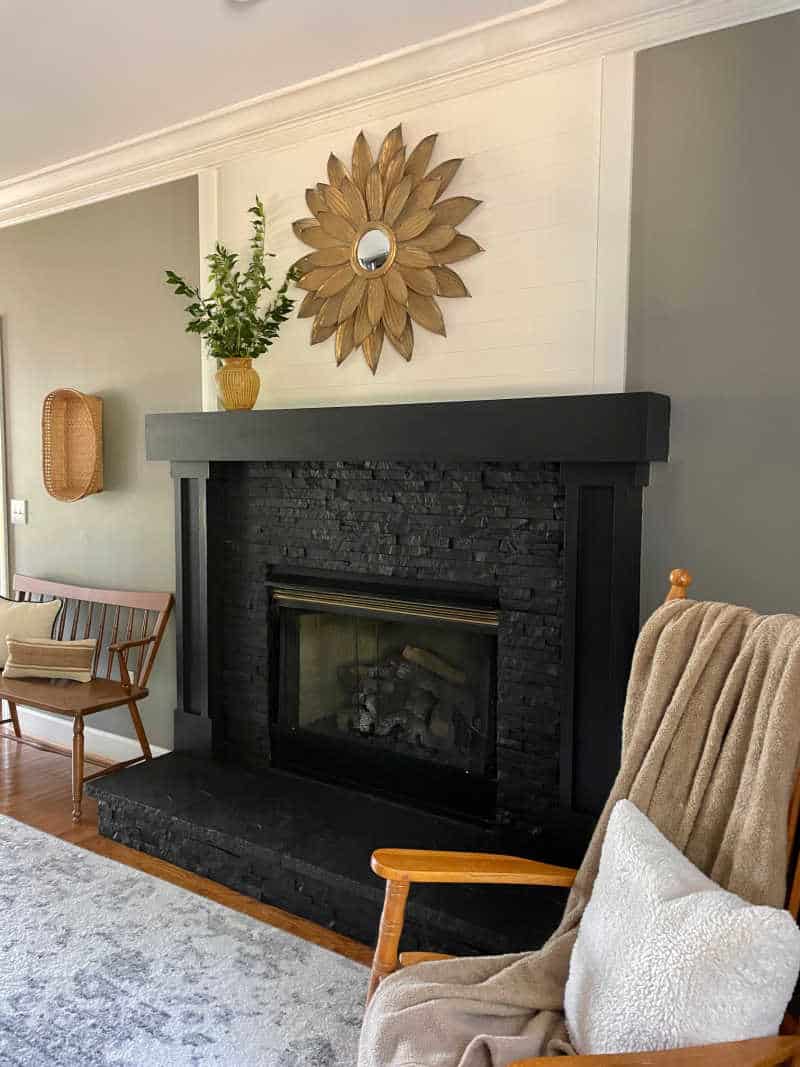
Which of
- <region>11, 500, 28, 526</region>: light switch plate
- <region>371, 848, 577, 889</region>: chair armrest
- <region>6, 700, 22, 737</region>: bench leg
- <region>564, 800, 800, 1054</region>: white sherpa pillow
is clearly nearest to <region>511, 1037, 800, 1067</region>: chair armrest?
<region>564, 800, 800, 1054</region>: white sherpa pillow

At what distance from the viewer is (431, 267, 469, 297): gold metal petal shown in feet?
8.43

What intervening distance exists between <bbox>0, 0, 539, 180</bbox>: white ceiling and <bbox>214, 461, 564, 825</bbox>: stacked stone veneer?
1.26 m

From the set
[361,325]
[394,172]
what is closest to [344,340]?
[361,325]

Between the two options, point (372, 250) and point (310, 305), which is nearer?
point (372, 250)

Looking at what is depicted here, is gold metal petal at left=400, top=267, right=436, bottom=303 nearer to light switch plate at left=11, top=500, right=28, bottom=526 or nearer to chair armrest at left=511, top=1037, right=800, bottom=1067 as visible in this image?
chair armrest at left=511, top=1037, right=800, bottom=1067

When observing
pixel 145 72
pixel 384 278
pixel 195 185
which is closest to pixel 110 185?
pixel 195 185

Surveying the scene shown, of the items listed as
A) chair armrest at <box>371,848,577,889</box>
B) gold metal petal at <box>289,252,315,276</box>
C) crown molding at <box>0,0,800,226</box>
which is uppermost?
crown molding at <box>0,0,800,226</box>

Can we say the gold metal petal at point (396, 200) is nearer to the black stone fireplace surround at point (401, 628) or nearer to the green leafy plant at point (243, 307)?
the green leafy plant at point (243, 307)

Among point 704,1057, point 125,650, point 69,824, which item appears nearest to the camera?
point 704,1057

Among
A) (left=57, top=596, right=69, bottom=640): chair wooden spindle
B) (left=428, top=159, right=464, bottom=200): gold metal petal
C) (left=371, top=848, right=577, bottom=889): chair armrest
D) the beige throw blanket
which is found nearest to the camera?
the beige throw blanket

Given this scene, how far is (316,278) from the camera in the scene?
288 centimetres

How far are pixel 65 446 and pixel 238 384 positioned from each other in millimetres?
1302

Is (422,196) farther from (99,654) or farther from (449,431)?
(99,654)

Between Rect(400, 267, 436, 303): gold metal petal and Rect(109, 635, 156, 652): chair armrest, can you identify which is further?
A: Rect(109, 635, 156, 652): chair armrest
